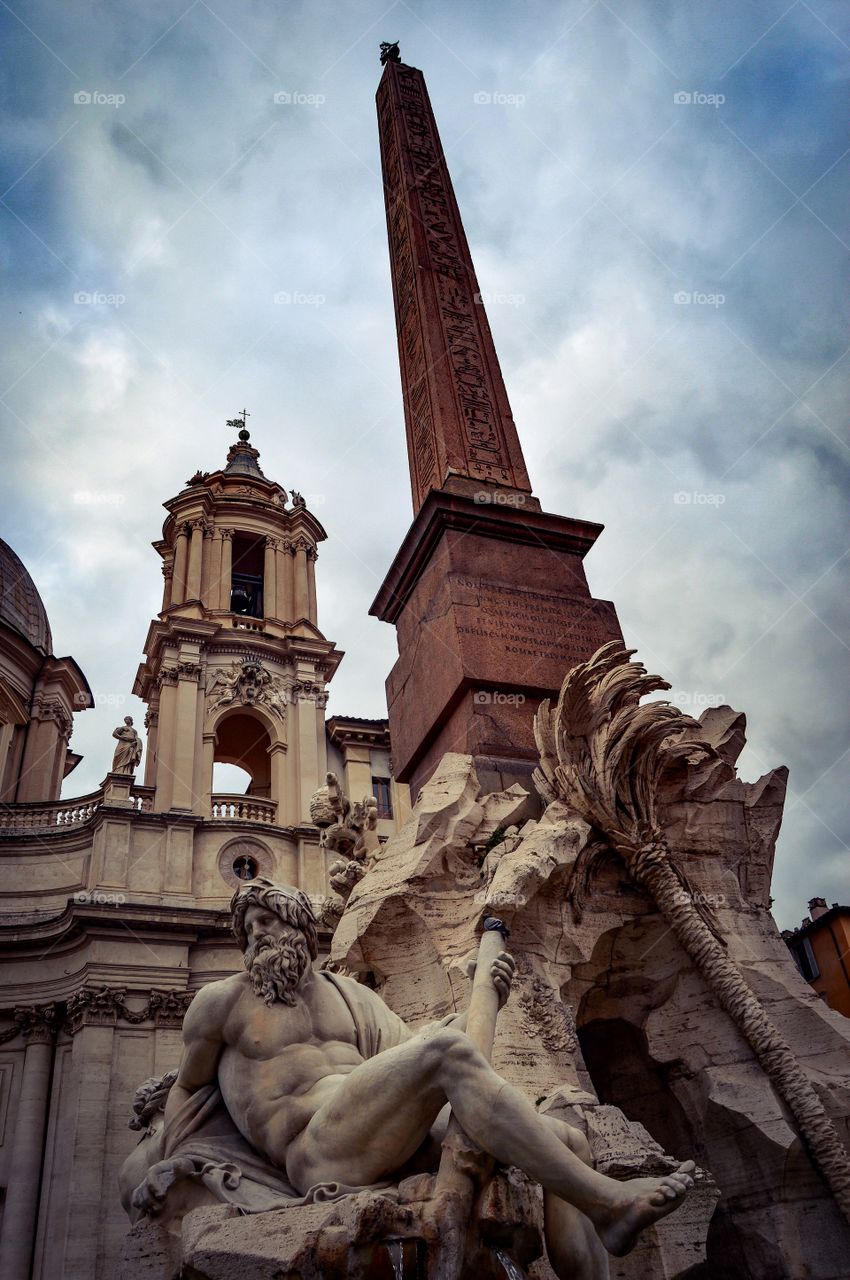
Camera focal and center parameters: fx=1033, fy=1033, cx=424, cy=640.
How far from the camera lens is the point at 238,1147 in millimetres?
3953

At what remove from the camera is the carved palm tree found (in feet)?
17.0

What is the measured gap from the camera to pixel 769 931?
5.85 meters

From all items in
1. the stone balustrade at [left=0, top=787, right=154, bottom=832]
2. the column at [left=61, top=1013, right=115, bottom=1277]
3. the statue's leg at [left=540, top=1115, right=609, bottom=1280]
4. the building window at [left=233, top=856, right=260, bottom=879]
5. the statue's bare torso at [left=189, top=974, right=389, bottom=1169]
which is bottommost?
the statue's leg at [left=540, top=1115, right=609, bottom=1280]

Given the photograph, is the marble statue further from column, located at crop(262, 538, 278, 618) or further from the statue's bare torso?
the statue's bare torso

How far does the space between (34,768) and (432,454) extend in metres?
22.7

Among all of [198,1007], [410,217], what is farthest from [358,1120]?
[410,217]

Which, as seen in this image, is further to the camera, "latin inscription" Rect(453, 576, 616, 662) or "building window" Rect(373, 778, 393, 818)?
"building window" Rect(373, 778, 393, 818)

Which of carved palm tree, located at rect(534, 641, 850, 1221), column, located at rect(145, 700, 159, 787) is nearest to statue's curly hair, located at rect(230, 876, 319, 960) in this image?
carved palm tree, located at rect(534, 641, 850, 1221)

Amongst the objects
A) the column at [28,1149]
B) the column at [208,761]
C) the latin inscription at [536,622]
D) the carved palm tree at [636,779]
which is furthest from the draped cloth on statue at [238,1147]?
the column at [208,761]

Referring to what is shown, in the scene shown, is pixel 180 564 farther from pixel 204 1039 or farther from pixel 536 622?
pixel 204 1039

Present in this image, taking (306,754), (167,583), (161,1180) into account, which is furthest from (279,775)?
(161,1180)

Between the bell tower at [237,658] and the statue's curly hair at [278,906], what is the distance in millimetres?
18158

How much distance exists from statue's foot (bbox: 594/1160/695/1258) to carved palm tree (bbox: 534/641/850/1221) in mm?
2109

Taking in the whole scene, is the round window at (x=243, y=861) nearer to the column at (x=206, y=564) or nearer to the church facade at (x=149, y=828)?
the church facade at (x=149, y=828)
